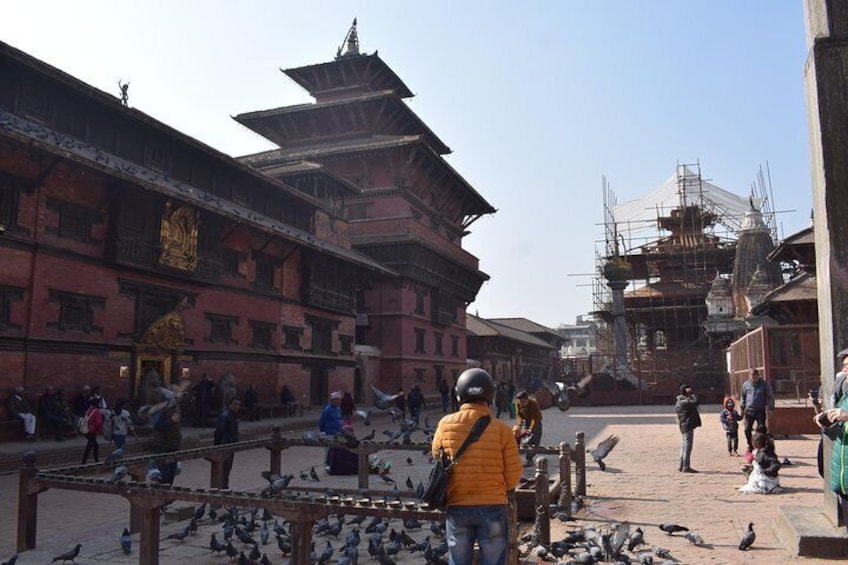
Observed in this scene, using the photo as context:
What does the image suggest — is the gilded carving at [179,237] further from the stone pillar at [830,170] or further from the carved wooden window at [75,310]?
the stone pillar at [830,170]

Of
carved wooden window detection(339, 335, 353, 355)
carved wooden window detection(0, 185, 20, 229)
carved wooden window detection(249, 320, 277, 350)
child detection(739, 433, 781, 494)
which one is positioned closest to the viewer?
child detection(739, 433, 781, 494)

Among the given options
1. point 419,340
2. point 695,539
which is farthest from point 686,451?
point 419,340

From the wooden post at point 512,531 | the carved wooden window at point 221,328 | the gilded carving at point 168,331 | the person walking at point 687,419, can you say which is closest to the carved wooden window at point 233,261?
the carved wooden window at point 221,328

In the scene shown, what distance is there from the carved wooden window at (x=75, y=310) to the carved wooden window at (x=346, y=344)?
13.7 meters

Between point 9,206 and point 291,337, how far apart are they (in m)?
12.3

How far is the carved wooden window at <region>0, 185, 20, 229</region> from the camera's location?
46.3ft

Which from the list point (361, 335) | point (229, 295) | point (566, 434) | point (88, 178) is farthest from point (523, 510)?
point (361, 335)

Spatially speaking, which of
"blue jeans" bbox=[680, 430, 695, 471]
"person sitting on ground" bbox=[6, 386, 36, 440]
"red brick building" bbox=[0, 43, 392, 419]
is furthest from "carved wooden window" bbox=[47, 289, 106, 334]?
"blue jeans" bbox=[680, 430, 695, 471]

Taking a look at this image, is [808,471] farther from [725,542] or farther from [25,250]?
[25,250]

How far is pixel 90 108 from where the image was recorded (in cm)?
1778

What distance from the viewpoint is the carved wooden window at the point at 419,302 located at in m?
35.9

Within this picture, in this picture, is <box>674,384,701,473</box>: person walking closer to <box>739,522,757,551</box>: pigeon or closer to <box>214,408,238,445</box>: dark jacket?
<box>739,522,757,551</box>: pigeon

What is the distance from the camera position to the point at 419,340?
36062 millimetres

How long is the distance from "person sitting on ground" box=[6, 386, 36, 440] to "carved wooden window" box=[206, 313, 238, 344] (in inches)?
258
